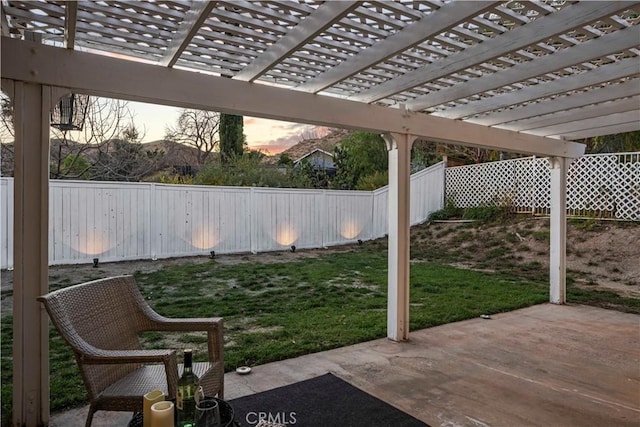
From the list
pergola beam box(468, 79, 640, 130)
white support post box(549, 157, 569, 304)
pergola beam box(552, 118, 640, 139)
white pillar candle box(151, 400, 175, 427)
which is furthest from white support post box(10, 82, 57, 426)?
white support post box(549, 157, 569, 304)

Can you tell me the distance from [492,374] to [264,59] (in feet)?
8.91

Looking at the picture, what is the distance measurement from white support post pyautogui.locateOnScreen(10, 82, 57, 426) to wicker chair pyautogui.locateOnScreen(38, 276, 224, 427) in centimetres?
41

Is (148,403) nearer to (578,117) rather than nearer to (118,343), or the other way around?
(118,343)

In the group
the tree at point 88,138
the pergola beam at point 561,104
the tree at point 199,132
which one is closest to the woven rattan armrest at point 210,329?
the pergola beam at point 561,104

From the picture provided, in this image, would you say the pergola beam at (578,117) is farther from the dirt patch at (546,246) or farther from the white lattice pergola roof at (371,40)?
the dirt patch at (546,246)

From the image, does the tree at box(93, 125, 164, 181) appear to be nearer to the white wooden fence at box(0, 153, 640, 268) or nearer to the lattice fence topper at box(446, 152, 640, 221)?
the white wooden fence at box(0, 153, 640, 268)

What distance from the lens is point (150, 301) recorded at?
16.3ft

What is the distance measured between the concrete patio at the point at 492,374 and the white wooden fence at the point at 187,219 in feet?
15.9

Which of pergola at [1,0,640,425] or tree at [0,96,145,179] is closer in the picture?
pergola at [1,0,640,425]

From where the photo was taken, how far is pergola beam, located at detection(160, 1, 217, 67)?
1.96 meters

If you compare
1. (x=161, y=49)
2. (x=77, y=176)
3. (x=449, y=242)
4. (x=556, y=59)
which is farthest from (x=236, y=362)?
(x=77, y=176)

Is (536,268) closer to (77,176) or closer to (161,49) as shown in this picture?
(161,49)

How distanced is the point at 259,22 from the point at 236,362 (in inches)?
93.6

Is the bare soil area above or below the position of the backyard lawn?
above
